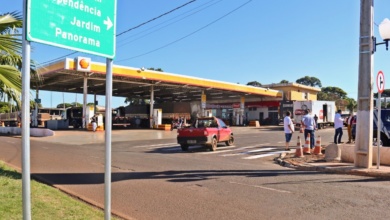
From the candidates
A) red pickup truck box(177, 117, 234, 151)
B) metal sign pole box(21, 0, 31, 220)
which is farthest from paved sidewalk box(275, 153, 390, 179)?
metal sign pole box(21, 0, 31, 220)

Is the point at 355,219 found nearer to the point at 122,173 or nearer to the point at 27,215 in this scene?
the point at 27,215

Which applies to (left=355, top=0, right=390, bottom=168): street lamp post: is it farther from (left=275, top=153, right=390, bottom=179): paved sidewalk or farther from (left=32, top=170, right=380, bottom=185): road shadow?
(left=32, top=170, right=380, bottom=185): road shadow

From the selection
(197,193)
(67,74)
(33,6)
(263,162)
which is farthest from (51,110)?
(33,6)

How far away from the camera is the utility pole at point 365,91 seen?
35.2 feet

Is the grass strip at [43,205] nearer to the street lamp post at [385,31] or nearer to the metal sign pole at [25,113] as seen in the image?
the metal sign pole at [25,113]

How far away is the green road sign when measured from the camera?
121 inches

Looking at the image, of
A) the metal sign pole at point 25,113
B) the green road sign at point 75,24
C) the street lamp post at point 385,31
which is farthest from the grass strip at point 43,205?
the street lamp post at point 385,31

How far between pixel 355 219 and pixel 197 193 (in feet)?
10.8

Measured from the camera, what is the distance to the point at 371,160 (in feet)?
35.6

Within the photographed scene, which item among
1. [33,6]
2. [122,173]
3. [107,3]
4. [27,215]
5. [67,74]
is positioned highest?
[67,74]

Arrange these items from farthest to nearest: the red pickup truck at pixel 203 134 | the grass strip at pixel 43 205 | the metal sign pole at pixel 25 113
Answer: the red pickup truck at pixel 203 134
the grass strip at pixel 43 205
the metal sign pole at pixel 25 113

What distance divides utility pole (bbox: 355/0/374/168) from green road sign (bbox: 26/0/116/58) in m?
9.24

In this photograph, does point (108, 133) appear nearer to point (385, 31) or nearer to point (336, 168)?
point (336, 168)

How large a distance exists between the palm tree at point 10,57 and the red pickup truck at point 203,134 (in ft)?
36.6
